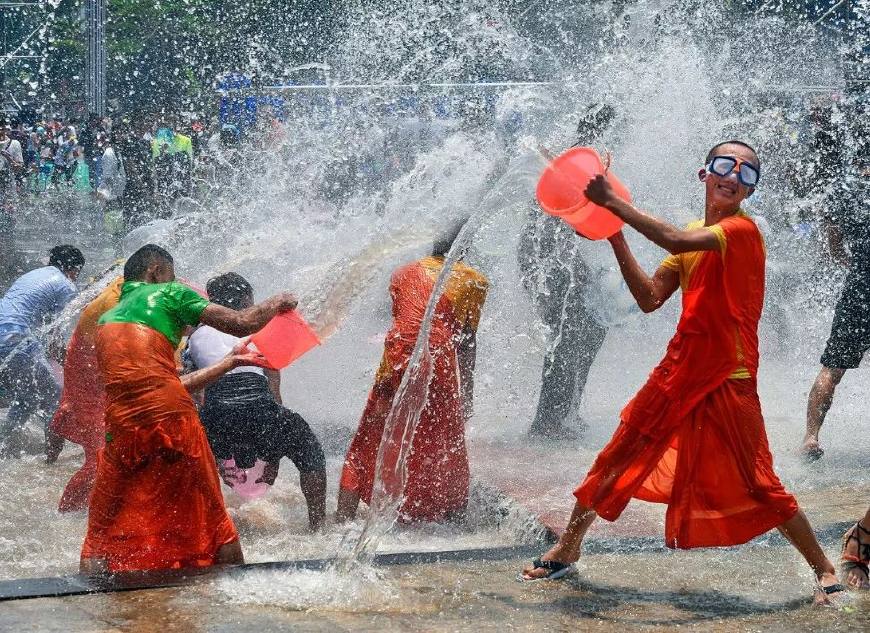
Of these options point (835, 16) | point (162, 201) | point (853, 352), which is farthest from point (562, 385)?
point (835, 16)

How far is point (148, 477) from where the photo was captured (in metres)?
4.73

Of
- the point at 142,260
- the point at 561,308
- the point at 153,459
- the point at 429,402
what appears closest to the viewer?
the point at 153,459

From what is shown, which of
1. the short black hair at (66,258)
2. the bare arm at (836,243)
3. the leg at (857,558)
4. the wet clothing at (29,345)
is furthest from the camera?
the short black hair at (66,258)

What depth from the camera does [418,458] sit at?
6.00 m

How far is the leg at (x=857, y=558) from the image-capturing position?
4566 millimetres

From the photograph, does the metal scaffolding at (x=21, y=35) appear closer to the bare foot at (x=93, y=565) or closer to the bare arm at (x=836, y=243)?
the bare arm at (x=836, y=243)

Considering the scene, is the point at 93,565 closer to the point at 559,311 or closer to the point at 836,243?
the point at 559,311

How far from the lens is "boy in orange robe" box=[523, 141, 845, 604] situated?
4246 millimetres

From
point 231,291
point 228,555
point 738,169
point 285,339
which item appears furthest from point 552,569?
point 231,291

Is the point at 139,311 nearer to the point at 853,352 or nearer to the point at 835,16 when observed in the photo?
the point at 853,352

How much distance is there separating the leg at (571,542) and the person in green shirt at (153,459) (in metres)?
1.22

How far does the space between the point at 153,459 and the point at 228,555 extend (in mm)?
494

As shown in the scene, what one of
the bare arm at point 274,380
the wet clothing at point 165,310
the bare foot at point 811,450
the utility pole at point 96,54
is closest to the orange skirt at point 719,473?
the wet clothing at point 165,310

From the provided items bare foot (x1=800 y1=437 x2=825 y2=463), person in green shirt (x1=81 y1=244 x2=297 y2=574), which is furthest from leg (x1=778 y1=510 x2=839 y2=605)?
bare foot (x1=800 y1=437 x2=825 y2=463)
